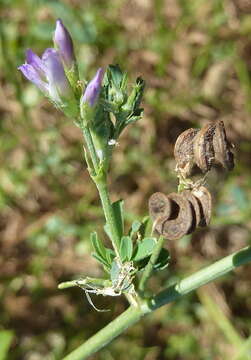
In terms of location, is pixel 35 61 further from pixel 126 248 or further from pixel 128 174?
pixel 128 174

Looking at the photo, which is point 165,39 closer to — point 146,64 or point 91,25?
point 146,64

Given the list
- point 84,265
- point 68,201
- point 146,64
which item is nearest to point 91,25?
point 146,64

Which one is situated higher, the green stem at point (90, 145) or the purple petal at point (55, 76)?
the purple petal at point (55, 76)

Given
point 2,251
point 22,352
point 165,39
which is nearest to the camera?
point 22,352

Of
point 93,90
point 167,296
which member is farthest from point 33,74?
point 167,296

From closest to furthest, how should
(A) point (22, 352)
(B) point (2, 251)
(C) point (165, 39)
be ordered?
(A) point (22, 352) < (B) point (2, 251) < (C) point (165, 39)

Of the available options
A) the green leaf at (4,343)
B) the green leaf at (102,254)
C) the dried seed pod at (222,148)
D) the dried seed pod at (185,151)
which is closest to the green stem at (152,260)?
the green leaf at (102,254)

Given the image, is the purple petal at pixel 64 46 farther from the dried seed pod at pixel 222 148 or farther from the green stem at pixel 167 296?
the green stem at pixel 167 296
